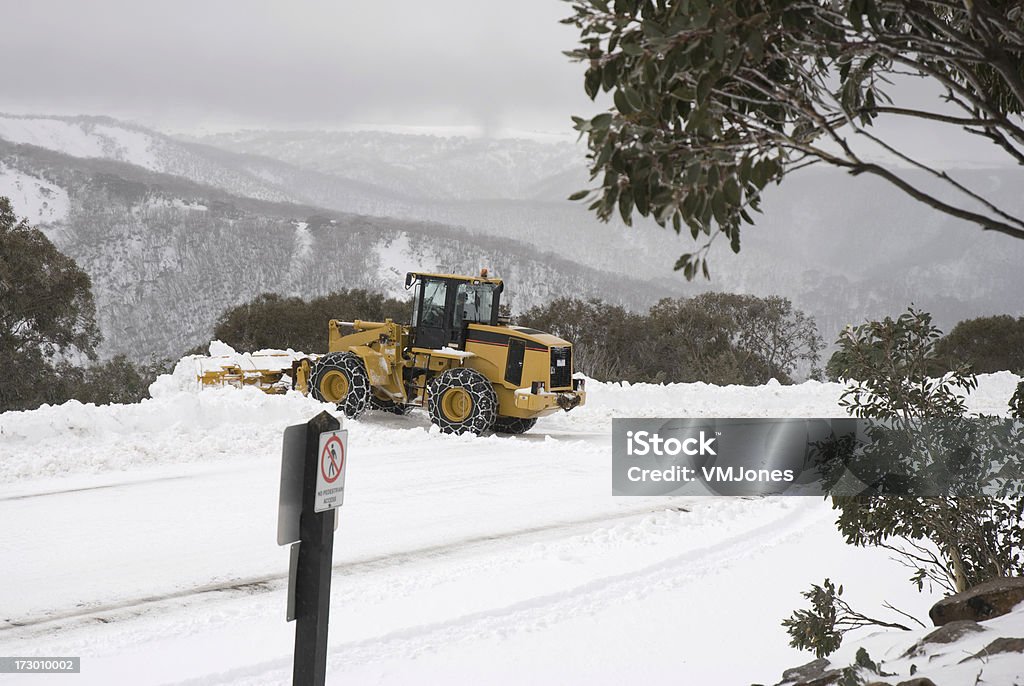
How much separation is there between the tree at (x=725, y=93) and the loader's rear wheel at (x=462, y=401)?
34.2 feet

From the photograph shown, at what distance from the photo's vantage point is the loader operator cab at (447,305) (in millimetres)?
14125

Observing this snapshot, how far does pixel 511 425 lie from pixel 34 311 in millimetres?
15332

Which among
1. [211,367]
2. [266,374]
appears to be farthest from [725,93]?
[211,367]

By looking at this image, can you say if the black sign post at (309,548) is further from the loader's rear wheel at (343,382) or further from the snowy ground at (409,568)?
the loader's rear wheel at (343,382)

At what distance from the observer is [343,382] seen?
1446 cm

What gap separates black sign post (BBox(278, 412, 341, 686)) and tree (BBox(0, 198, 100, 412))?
2228 cm

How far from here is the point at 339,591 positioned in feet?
19.8

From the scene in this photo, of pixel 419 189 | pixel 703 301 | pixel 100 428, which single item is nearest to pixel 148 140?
pixel 419 189

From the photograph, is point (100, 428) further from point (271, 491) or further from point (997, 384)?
point (997, 384)

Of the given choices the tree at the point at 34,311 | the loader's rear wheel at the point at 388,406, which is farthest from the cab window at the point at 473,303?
the tree at the point at 34,311

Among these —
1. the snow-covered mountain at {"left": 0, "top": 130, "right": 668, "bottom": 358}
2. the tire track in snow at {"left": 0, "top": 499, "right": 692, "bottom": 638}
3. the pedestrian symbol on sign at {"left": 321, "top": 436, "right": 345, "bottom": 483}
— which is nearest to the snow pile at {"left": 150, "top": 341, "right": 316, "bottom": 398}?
the tire track in snow at {"left": 0, "top": 499, "right": 692, "bottom": 638}

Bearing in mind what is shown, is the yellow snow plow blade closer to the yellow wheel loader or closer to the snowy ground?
the yellow wheel loader

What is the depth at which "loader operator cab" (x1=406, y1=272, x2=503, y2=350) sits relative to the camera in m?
14.1

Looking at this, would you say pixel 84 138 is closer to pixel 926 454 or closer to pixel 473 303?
pixel 473 303
